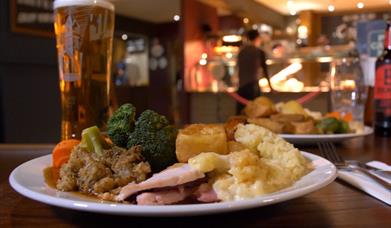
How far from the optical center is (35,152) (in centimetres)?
112

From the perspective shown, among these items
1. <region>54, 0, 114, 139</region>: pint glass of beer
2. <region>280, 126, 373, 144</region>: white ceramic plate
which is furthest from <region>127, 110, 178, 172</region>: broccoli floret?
<region>280, 126, 373, 144</region>: white ceramic plate

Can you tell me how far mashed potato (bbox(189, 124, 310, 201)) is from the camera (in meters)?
0.52

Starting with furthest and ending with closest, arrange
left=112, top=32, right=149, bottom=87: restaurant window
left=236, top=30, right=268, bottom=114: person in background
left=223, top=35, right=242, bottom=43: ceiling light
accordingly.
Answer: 1. left=112, top=32, right=149, bottom=87: restaurant window
2. left=223, top=35, right=242, bottom=43: ceiling light
3. left=236, top=30, right=268, bottom=114: person in background

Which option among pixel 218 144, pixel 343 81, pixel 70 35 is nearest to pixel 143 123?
pixel 218 144

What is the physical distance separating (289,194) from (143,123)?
316mm

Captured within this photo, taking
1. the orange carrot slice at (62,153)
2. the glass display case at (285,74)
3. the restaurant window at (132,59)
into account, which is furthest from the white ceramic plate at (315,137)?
the restaurant window at (132,59)

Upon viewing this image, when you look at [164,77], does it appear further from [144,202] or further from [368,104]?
[144,202]

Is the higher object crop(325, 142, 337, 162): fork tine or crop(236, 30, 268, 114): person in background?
crop(236, 30, 268, 114): person in background

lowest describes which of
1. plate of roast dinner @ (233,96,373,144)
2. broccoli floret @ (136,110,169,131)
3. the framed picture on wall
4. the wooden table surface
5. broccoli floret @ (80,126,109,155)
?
the wooden table surface

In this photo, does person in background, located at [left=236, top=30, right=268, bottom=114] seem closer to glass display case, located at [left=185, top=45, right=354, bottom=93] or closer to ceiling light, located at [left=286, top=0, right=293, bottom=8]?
glass display case, located at [left=185, top=45, right=354, bottom=93]

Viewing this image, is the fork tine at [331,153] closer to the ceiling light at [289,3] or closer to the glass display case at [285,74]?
the glass display case at [285,74]

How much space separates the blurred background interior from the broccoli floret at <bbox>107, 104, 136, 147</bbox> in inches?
12.9

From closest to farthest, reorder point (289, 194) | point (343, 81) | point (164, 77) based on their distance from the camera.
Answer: point (289, 194)
point (343, 81)
point (164, 77)

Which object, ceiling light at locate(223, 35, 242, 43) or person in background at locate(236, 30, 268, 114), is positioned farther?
ceiling light at locate(223, 35, 242, 43)
